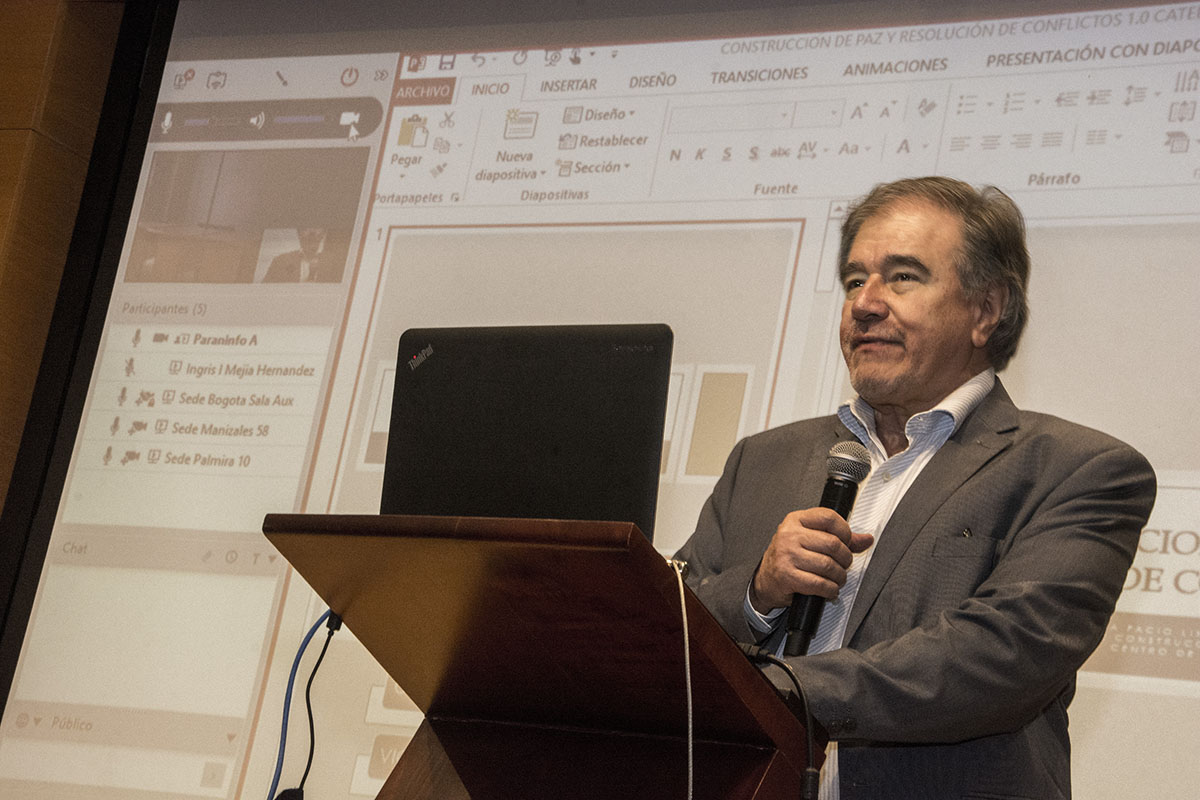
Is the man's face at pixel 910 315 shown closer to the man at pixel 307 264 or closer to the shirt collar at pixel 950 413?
the shirt collar at pixel 950 413

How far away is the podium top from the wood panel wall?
2.48 m

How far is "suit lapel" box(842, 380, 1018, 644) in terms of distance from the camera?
178 centimetres

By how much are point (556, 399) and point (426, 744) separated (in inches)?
17.5

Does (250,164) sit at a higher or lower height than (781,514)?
higher

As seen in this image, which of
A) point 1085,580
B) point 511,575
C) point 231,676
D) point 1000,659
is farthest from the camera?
point 231,676

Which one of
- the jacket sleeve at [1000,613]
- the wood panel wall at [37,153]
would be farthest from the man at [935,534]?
the wood panel wall at [37,153]

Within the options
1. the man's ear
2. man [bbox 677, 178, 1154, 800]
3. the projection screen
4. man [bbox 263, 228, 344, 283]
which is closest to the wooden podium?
man [bbox 677, 178, 1154, 800]

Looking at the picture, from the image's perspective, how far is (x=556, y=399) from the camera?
162cm

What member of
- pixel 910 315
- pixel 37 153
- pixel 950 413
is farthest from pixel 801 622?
pixel 37 153

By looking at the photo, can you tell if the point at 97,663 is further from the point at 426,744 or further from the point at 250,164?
the point at 426,744

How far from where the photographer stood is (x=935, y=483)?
1.85 meters

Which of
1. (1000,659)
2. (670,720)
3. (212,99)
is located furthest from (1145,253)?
(212,99)

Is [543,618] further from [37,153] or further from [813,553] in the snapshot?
[37,153]

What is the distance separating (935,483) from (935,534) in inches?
A: 4.1
